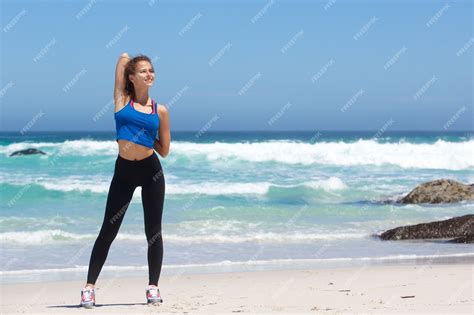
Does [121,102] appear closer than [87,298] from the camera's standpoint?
Yes

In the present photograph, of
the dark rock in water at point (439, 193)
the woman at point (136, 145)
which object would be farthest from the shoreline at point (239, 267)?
the dark rock in water at point (439, 193)

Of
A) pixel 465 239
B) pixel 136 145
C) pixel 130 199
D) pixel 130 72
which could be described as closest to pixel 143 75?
pixel 130 72

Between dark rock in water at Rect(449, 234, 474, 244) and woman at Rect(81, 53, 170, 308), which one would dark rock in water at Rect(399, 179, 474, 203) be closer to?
dark rock in water at Rect(449, 234, 474, 244)

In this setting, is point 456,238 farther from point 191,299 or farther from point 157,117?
point 157,117

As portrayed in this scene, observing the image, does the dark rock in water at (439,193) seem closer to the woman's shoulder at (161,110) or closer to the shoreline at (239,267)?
the shoreline at (239,267)

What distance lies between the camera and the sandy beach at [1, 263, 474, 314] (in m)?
5.44

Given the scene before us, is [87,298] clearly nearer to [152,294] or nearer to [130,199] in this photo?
[152,294]

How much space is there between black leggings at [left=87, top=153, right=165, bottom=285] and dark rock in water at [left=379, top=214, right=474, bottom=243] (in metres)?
6.54

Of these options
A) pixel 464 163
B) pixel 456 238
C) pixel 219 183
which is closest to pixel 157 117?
pixel 456 238

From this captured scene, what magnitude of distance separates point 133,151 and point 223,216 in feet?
30.8

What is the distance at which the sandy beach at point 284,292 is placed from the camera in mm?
5438

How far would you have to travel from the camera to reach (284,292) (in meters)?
6.50

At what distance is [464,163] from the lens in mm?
33125

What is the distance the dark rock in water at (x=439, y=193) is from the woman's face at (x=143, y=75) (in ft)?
42.6
